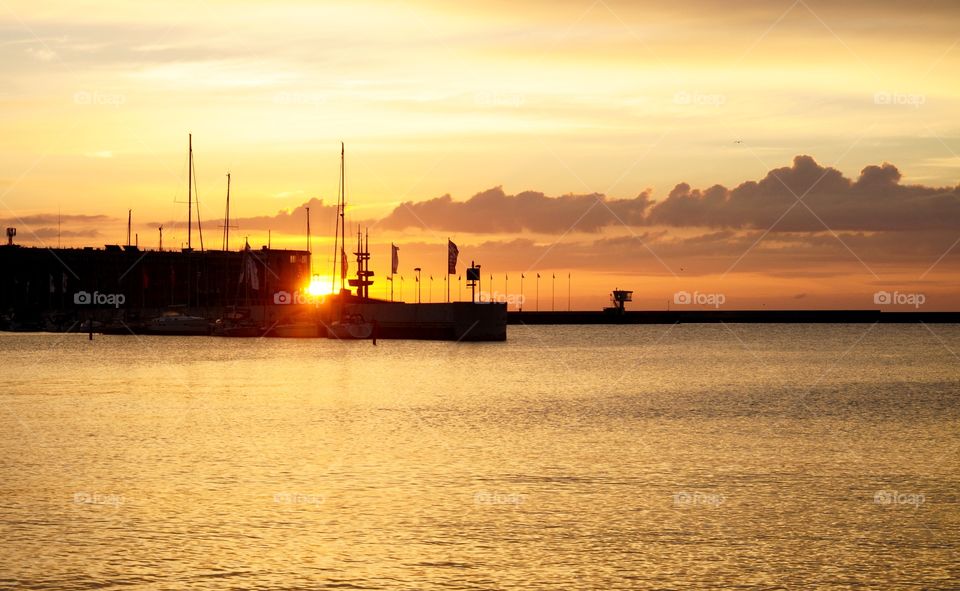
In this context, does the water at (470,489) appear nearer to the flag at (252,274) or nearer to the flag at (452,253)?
the flag at (452,253)

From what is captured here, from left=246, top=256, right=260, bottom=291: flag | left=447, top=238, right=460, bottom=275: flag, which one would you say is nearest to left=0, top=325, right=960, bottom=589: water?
left=447, top=238, right=460, bottom=275: flag

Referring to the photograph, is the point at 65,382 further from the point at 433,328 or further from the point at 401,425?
the point at 433,328

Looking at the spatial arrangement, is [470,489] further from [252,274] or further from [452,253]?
[252,274]

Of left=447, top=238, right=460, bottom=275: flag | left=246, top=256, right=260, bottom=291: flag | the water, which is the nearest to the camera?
the water

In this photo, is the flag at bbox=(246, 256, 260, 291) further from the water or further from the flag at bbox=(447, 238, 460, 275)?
the water

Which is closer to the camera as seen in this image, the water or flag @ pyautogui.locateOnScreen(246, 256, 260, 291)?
the water

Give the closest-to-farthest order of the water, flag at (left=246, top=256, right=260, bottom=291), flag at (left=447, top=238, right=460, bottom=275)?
the water → flag at (left=447, top=238, right=460, bottom=275) → flag at (left=246, top=256, right=260, bottom=291)

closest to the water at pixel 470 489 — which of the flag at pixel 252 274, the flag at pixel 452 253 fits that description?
the flag at pixel 452 253

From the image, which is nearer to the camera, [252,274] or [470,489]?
[470,489]

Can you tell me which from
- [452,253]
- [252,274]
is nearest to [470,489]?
[452,253]

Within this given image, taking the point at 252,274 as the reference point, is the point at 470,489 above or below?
below

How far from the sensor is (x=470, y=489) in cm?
3984

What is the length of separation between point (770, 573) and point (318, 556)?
37.0 feet

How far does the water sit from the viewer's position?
92.0ft
